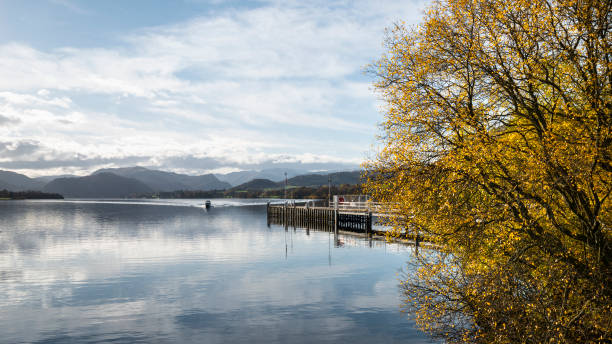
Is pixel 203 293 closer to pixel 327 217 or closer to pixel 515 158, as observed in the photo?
pixel 515 158

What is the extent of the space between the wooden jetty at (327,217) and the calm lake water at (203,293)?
4867 millimetres

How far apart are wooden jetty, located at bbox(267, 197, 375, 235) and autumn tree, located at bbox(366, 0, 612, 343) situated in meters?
36.8

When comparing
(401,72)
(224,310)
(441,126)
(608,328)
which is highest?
(401,72)

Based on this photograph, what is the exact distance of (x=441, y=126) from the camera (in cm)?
1822

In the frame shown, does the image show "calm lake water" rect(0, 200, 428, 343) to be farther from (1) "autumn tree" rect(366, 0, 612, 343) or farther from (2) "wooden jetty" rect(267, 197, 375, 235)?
(1) "autumn tree" rect(366, 0, 612, 343)

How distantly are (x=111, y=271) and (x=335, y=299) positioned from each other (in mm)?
23726

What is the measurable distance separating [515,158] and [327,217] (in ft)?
202

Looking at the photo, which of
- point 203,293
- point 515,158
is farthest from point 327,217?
point 515,158

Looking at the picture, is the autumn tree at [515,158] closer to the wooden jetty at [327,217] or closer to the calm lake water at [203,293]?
the calm lake water at [203,293]

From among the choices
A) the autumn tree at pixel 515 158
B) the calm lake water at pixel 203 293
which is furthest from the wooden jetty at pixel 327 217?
the autumn tree at pixel 515 158

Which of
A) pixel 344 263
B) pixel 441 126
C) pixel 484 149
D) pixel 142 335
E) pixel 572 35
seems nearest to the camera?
pixel 484 149

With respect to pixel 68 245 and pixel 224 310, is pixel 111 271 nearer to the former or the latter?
pixel 224 310

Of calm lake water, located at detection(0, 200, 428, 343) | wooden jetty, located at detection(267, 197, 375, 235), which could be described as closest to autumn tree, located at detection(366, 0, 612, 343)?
calm lake water, located at detection(0, 200, 428, 343)

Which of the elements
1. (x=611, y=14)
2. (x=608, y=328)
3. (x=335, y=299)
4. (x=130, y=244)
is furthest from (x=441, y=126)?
(x=130, y=244)
